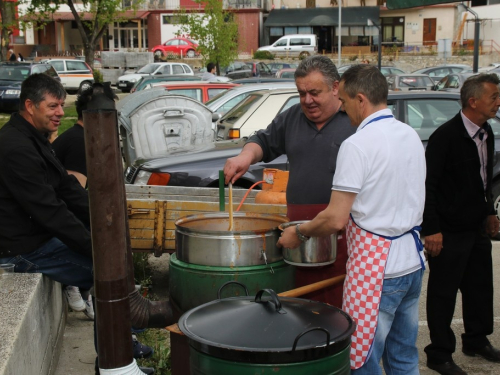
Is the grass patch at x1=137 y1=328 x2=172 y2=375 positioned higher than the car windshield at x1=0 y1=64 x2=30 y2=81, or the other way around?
the car windshield at x1=0 y1=64 x2=30 y2=81

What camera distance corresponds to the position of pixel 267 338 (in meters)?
2.70

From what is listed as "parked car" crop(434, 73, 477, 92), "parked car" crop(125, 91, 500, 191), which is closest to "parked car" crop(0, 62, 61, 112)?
"parked car" crop(434, 73, 477, 92)

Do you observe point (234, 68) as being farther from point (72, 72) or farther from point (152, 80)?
point (152, 80)

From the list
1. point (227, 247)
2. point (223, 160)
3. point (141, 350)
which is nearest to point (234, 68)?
point (223, 160)

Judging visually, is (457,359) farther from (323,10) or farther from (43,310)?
(323,10)

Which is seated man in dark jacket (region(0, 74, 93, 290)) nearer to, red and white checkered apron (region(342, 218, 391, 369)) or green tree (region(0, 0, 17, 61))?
red and white checkered apron (region(342, 218, 391, 369))

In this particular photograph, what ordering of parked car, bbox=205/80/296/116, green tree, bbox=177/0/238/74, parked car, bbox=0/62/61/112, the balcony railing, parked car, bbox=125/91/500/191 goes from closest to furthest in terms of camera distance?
parked car, bbox=125/91/500/191 < parked car, bbox=205/80/296/116 < parked car, bbox=0/62/61/112 < green tree, bbox=177/0/238/74 < the balcony railing

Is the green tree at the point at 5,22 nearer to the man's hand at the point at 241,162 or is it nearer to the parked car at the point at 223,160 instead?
the parked car at the point at 223,160

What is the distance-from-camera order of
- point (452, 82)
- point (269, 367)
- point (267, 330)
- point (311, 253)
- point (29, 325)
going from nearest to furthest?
point (269, 367)
point (267, 330)
point (311, 253)
point (29, 325)
point (452, 82)

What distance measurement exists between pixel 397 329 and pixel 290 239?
28.9 inches

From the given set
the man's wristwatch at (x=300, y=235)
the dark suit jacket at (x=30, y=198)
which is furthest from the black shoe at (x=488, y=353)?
the dark suit jacket at (x=30, y=198)

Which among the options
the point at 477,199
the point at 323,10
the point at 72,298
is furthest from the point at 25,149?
the point at 323,10

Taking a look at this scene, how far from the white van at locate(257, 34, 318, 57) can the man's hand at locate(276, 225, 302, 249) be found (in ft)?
148

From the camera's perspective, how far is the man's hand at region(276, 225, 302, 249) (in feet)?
11.1
